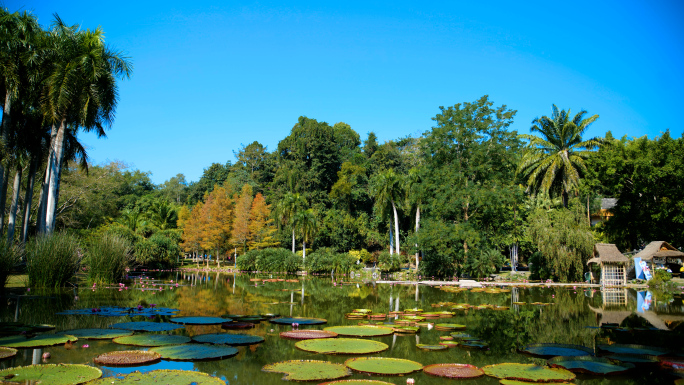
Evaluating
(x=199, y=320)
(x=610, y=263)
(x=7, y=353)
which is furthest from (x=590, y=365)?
(x=610, y=263)

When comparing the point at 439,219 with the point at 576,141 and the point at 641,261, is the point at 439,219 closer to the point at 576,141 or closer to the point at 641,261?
the point at 641,261

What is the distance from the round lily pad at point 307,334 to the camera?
328 inches

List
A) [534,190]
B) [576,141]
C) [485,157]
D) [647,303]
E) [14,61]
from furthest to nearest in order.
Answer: [534,190] → [576,141] → [485,157] → [14,61] → [647,303]

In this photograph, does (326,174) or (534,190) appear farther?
(326,174)

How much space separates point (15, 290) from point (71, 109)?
9168 millimetres

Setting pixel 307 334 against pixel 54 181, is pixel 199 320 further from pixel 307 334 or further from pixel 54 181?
pixel 54 181

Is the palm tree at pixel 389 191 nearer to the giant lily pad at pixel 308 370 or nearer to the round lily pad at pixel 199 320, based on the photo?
the round lily pad at pixel 199 320

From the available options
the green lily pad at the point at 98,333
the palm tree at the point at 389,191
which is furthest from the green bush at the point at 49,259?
the palm tree at the point at 389,191

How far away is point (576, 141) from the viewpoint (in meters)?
34.4

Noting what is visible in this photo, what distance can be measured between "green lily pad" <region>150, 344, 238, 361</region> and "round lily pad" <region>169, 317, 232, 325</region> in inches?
105

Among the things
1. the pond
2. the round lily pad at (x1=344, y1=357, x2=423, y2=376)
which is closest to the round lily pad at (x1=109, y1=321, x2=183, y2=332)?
the pond

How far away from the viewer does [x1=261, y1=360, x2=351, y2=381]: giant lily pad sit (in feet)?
18.5

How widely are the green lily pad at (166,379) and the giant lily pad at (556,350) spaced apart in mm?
5343

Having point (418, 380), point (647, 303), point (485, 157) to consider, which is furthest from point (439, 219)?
point (418, 380)
